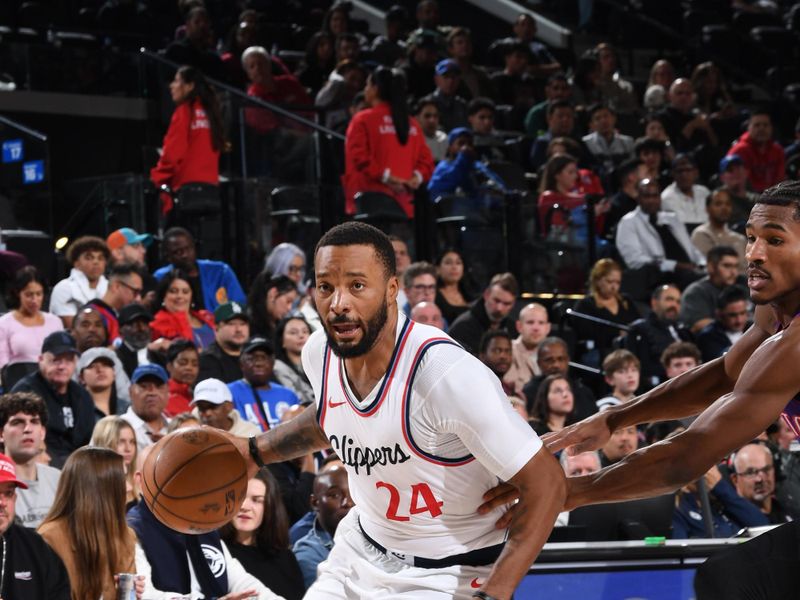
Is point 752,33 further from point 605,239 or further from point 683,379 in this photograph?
point 683,379

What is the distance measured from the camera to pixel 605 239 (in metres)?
13.3

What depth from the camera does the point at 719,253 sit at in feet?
40.2

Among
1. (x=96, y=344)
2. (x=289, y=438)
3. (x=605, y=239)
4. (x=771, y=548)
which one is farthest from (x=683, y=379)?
(x=605, y=239)

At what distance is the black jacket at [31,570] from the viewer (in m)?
6.20

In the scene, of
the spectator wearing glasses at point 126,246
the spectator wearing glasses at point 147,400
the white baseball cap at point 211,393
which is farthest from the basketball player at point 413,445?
the spectator wearing glasses at point 126,246

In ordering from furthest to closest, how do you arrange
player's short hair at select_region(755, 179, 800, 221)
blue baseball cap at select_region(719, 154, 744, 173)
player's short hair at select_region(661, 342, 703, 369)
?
blue baseball cap at select_region(719, 154, 744, 173), player's short hair at select_region(661, 342, 703, 369), player's short hair at select_region(755, 179, 800, 221)

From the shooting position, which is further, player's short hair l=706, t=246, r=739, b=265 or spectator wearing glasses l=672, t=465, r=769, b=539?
player's short hair l=706, t=246, r=739, b=265

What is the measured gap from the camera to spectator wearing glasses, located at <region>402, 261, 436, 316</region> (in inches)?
434

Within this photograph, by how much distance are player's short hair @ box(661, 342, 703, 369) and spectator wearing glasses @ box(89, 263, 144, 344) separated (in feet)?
13.7

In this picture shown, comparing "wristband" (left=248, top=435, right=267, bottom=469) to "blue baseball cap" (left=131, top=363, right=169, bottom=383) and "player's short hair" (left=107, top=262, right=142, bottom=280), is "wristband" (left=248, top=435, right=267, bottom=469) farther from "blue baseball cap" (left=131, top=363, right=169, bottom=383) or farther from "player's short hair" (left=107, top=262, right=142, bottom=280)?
"player's short hair" (left=107, top=262, right=142, bottom=280)

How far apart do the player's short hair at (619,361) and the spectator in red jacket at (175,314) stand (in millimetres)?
3083

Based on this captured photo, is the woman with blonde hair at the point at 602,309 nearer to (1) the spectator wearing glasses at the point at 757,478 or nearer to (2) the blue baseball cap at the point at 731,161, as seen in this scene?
(1) the spectator wearing glasses at the point at 757,478

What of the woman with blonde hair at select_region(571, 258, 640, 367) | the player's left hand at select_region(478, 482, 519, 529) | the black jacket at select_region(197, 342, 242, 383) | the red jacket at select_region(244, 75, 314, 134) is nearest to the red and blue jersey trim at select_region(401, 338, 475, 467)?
the player's left hand at select_region(478, 482, 519, 529)

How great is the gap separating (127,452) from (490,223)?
5598mm
